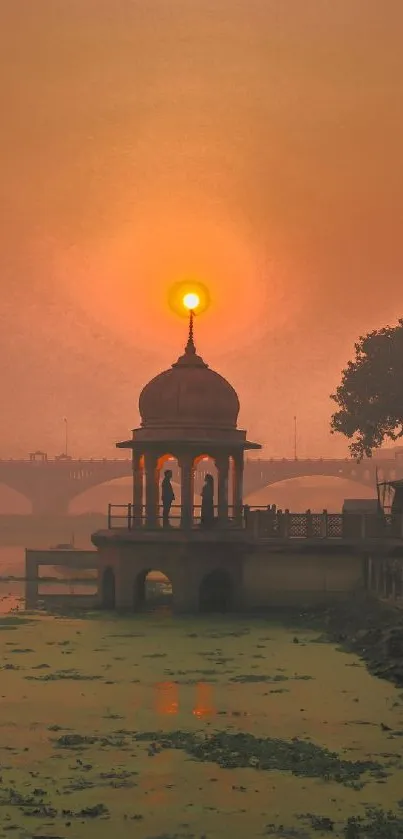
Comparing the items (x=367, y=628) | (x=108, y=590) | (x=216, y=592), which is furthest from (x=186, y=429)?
(x=367, y=628)

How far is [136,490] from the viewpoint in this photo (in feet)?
164

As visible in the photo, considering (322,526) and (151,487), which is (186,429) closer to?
(151,487)

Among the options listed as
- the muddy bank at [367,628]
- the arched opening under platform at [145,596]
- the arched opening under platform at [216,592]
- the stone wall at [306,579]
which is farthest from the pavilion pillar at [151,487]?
the muddy bank at [367,628]

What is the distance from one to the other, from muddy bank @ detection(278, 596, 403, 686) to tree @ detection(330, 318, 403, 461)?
124ft

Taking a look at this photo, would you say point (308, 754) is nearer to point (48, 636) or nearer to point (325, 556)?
point (48, 636)

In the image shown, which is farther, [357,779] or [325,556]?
[325,556]

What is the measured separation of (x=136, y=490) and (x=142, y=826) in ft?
101

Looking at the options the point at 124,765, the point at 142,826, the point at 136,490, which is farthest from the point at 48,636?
the point at 142,826

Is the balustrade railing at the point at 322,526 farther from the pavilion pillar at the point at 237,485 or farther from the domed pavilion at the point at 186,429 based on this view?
the pavilion pillar at the point at 237,485

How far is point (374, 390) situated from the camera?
82438mm

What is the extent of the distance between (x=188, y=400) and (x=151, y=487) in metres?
3.11

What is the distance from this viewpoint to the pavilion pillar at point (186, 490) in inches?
1879

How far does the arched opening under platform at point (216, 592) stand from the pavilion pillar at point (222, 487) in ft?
6.16

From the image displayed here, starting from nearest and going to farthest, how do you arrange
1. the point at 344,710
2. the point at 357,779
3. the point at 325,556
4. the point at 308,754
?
1. the point at 357,779
2. the point at 308,754
3. the point at 344,710
4. the point at 325,556
